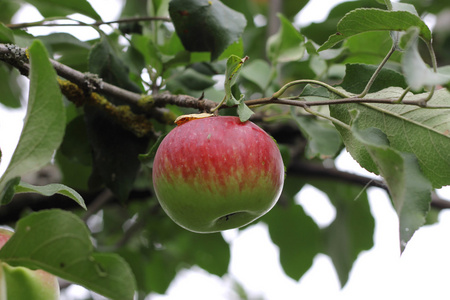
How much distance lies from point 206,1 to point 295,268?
3.16 ft

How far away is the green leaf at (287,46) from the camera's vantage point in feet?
3.84

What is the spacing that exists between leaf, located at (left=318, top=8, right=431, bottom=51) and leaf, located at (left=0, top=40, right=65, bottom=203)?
0.41m

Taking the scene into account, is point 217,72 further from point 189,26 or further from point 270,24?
point 270,24

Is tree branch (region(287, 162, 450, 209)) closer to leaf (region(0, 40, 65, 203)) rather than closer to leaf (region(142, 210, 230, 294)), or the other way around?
leaf (region(142, 210, 230, 294))

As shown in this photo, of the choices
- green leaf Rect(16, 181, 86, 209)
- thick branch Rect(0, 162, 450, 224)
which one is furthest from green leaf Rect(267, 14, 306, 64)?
green leaf Rect(16, 181, 86, 209)

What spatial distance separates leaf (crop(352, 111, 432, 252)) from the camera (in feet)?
1.88

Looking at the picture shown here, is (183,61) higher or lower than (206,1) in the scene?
lower

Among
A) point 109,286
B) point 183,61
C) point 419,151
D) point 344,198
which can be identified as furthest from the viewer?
point 344,198

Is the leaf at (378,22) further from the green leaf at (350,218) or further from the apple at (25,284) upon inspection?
the green leaf at (350,218)

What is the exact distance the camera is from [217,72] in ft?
3.68


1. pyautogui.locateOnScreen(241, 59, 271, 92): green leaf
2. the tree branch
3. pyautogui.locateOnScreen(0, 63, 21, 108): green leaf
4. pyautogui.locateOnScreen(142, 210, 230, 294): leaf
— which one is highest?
pyautogui.locateOnScreen(241, 59, 271, 92): green leaf

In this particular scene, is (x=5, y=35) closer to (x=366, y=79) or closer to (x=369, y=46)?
(x=366, y=79)

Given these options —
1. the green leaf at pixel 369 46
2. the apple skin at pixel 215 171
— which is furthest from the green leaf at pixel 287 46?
the apple skin at pixel 215 171

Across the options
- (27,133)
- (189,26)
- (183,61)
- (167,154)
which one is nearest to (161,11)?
(183,61)
